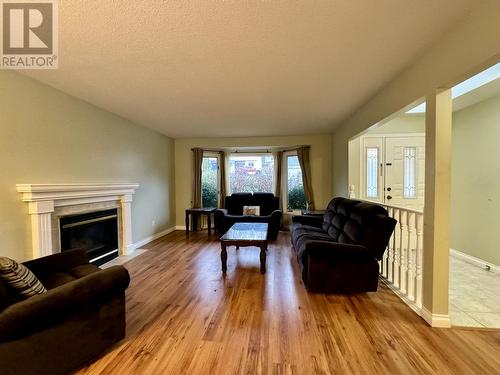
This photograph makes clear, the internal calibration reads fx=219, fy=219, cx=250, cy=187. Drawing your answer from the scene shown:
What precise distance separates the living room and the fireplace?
3 centimetres

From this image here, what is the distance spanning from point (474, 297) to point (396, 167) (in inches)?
96.8

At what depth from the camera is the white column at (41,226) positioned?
2.38 meters

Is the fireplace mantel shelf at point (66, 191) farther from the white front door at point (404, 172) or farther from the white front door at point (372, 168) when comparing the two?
the white front door at point (404, 172)

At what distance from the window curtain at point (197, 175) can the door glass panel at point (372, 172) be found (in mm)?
3870

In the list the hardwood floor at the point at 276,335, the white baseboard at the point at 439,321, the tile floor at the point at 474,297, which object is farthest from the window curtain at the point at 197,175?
the tile floor at the point at 474,297

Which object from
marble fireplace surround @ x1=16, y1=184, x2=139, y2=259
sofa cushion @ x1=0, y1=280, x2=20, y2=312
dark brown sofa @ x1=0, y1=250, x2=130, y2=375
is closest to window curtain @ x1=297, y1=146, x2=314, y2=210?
marble fireplace surround @ x1=16, y1=184, x2=139, y2=259

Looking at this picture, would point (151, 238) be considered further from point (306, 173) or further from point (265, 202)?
point (306, 173)

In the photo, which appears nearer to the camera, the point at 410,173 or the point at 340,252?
the point at 340,252

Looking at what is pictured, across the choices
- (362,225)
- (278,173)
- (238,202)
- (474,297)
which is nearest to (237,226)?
(238,202)

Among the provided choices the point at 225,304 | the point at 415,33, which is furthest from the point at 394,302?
the point at 415,33

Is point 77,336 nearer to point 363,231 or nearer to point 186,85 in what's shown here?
point 186,85

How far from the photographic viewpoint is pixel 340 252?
2381 mm

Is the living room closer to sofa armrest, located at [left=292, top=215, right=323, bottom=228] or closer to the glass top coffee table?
the glass top coffee table

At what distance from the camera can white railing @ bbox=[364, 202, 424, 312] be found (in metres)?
2.23
